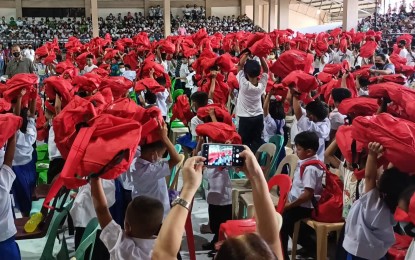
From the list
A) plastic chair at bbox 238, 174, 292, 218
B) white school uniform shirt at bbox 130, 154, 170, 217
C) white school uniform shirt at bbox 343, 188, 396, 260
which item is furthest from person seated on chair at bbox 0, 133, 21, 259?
white school uniform shirt at bbox 343, 188, 396, 260

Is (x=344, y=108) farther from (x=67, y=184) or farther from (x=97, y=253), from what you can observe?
(x=67, y=184)

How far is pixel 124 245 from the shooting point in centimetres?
227

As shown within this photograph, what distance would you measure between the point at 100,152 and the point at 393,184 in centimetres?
135

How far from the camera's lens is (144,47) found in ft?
39.9

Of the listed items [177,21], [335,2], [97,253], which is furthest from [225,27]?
[97,253]

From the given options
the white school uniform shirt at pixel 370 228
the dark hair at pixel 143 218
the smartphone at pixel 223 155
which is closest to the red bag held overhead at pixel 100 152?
the dark hair at pixel 143 218

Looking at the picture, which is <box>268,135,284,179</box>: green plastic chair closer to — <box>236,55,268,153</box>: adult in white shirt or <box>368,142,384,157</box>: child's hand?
<box>236,55,268,153</box>: adult in white shirt

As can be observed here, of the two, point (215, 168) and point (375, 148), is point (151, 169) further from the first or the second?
point (375, 148)

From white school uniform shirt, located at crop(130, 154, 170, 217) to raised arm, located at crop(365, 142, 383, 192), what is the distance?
4.18ft

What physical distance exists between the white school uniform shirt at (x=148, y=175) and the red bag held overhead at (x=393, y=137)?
51.3 inches

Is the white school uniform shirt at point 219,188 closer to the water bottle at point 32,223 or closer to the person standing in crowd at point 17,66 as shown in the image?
the water bottle at point 32,223

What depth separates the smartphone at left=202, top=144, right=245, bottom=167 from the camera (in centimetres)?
195

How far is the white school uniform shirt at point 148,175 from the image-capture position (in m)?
3.42

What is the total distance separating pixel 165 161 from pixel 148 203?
1.18 metres
